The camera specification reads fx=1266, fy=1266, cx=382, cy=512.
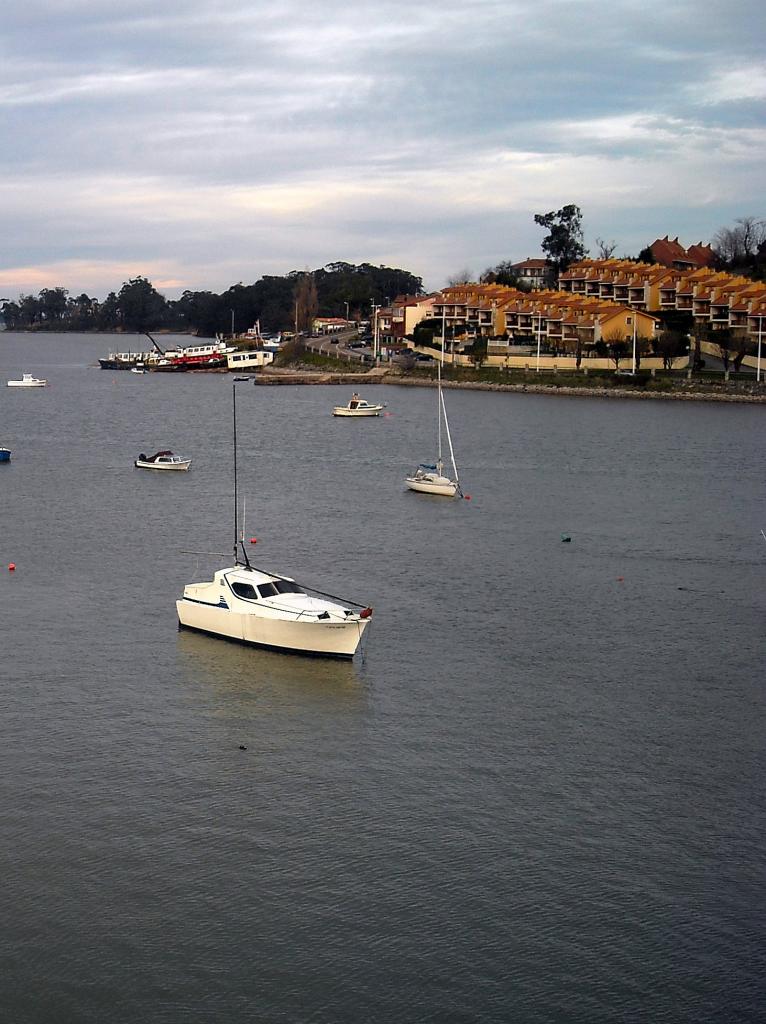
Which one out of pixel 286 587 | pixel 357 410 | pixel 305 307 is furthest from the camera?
pixel 305 307

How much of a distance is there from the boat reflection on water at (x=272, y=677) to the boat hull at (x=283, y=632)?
161 millimetres

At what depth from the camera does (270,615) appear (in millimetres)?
20219

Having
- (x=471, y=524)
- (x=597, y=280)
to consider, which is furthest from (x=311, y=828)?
(x=597, y=280)

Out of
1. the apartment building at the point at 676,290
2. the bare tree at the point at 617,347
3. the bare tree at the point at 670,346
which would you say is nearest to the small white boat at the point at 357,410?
the bare tree at the point at 617,347

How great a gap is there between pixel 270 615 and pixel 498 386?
69711 millimetres

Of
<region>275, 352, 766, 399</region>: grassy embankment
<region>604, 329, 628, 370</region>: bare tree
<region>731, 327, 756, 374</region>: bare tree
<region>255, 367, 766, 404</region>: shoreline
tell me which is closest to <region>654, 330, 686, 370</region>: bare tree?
<region>275, 352, 766, 399</region>: grassy embankment

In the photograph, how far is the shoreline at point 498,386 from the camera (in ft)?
256

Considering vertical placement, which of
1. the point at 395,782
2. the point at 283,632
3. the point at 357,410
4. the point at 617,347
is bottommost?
the point at 395,782

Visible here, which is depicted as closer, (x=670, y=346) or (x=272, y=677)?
(x=272, y=677)

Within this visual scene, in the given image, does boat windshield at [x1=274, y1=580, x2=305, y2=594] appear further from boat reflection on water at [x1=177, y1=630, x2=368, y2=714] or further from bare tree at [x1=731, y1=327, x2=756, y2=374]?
bare tree at [x1=731, y1=327, x2=756, y2=374]

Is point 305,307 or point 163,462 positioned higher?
point 305,307

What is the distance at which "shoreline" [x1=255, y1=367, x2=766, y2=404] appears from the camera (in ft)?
256

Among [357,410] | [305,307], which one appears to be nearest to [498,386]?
[357,410]

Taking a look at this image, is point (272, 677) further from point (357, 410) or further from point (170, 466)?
point (357, 410)
